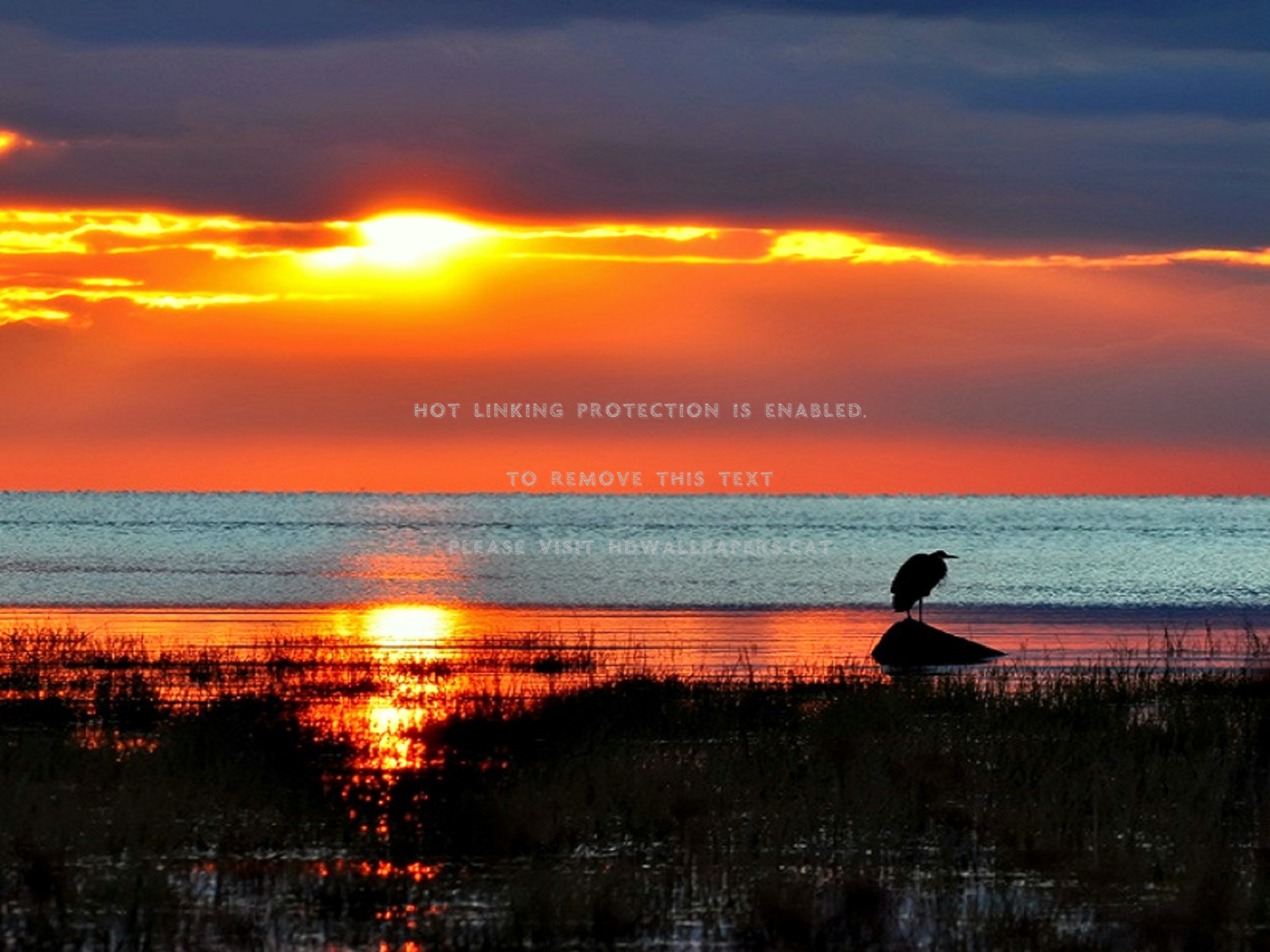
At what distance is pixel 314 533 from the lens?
115 meters

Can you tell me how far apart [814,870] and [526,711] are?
729 centimetres

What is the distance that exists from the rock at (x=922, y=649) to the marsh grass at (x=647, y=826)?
7255mm

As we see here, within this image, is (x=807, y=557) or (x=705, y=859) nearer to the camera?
(x=705, y=859)

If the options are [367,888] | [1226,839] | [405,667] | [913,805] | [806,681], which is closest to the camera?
[367,888]

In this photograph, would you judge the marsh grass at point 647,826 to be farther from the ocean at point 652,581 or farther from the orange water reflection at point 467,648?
the ocean at point 652,581

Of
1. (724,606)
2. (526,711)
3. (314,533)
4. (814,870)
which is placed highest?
(314,533)

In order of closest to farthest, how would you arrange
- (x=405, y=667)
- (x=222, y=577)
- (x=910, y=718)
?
(x=910, y=718) < (x=405, y=667) < (x=222, y=577)

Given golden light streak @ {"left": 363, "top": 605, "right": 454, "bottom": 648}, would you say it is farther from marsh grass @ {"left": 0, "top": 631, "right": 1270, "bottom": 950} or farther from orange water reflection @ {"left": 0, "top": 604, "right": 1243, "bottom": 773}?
marsh grass @ {"left": 0, "top": 631, "right": 1270, "bottom": 950}

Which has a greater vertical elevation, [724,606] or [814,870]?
[724,606]

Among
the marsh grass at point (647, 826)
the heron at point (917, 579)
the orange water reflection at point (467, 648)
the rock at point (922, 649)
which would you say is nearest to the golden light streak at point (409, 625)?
the orange water reflection at point (467, 648)

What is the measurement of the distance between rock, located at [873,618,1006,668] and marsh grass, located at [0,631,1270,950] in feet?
23.8

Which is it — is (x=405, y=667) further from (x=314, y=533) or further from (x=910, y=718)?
(x=314, y=533)

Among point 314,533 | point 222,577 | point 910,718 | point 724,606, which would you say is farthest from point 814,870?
point 314,533

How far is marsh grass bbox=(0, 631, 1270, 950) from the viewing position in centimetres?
1035
